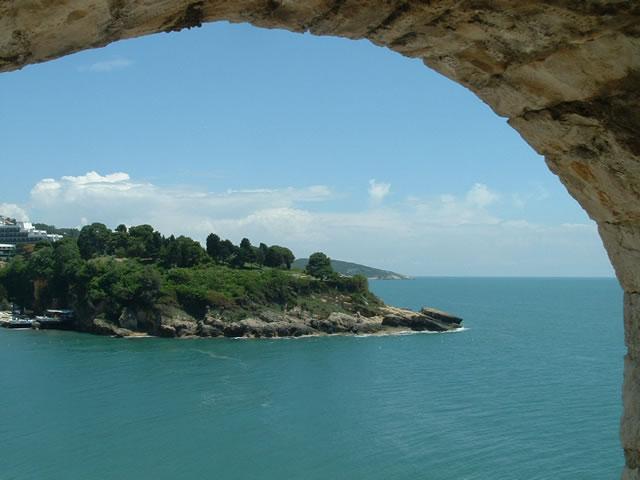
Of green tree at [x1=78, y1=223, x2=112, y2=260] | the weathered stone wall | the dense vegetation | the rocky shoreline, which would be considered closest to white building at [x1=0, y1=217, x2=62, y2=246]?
the dense vegetation

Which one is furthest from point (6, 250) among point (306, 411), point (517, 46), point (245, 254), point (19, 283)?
point (517, 46)

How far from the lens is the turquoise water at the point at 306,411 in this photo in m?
20.0

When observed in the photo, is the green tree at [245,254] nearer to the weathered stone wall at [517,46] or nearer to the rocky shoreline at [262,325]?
the rocky shoreline at [262,325]

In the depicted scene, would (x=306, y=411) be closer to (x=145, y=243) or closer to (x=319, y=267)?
(x=319, y=267)

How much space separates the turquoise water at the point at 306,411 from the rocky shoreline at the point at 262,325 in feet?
14.9

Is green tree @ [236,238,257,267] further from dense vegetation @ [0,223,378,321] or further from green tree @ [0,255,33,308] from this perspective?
green tree @ [0,255,33,308]

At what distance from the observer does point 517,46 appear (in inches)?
96.3

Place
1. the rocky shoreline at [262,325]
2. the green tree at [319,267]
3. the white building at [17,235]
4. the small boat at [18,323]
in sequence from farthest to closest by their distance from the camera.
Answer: the white building at [17,235] → the green tree at [319,267] → the small boat at [18,323] → the rocky shoreline at [262,325]

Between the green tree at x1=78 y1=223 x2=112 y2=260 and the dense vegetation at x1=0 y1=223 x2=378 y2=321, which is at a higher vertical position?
the green tree at x1=78 y1=223 x2=112 y2=260

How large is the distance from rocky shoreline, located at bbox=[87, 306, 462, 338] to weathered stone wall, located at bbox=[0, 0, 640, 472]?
161ft

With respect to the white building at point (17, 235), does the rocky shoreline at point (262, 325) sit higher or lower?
lower

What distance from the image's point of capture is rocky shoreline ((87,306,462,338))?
50.8 meters

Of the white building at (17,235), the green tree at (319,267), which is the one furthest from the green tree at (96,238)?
the white building at (17,235)

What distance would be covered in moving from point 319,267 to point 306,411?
3293cm
